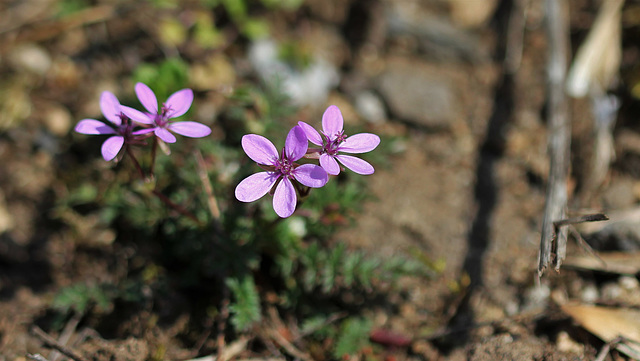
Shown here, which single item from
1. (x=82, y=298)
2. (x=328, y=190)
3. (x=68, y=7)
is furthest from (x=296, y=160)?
(x=68, y=7)

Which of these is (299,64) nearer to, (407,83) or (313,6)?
(313,6)

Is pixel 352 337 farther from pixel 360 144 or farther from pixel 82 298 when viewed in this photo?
pixel 82 298

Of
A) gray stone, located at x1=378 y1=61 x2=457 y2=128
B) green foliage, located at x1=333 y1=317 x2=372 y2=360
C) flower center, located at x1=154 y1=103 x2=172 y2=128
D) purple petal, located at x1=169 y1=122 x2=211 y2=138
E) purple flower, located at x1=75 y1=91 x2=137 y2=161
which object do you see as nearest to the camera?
purple flower, located at x1=75 y1=91 x2=137 y2=161

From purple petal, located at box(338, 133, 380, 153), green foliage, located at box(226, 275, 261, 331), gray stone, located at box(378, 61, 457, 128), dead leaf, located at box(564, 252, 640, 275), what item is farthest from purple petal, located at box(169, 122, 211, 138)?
dead leaf, located at box(564, 252, 640, 275)

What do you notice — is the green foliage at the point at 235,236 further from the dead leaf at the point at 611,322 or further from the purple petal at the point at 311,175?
the dead leaf at the point at 611,322

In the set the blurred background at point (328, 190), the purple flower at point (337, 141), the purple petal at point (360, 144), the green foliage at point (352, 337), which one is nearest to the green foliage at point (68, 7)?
the blurred background at point (328, 190)

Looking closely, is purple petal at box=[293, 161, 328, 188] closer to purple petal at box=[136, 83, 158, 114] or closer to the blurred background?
the blurred background

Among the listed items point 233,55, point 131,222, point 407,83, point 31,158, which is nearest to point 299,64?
point 233,55

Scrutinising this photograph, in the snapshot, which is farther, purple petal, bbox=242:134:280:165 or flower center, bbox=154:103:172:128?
flower center, bbox=154:103:172:128
